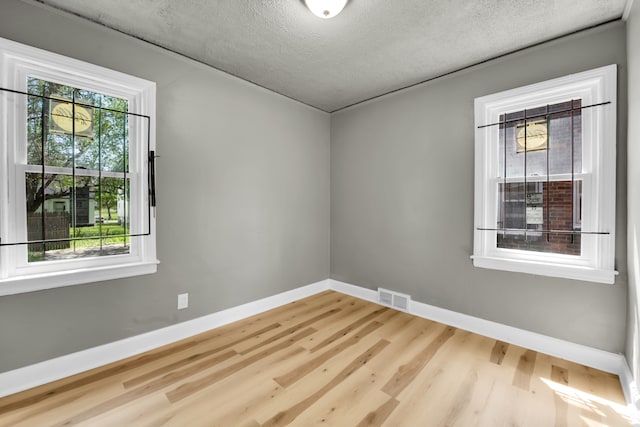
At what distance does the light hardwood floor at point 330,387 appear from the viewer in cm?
162

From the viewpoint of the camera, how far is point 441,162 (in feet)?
9.57

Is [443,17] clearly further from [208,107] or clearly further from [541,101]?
[208,107]

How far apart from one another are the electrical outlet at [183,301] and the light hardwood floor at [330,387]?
Result: 32 centimetres

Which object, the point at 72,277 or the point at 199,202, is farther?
the point at 199,202

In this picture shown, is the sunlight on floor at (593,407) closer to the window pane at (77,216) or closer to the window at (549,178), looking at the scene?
the window at (549,178)

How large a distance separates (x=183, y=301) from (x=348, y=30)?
2.69 meters

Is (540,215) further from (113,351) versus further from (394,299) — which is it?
(113,351)

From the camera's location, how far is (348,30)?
2129 millimetres

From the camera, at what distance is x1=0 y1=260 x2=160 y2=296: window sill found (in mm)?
1793

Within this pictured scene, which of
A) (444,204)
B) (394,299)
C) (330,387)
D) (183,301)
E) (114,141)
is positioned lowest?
(330,387)

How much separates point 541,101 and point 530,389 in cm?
227

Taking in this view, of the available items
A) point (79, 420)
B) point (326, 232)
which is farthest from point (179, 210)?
point (326, 232)

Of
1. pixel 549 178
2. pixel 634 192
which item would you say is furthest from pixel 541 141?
pixel 634 192

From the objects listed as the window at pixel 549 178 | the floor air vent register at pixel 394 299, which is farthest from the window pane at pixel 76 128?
the window at pixel 549 178
